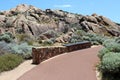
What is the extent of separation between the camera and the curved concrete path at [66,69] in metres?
12.7

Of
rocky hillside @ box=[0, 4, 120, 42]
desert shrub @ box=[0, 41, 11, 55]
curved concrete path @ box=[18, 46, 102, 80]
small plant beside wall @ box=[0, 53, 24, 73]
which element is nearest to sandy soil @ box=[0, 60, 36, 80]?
small plant beside wall @ box=[0, 53, 24, 73]

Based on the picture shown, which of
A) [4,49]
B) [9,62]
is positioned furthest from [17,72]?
[4,49]

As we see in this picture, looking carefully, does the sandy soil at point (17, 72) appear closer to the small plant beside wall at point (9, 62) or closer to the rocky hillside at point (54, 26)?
the small plant beside wall at point (9, 62)

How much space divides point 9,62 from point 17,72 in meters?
1.08

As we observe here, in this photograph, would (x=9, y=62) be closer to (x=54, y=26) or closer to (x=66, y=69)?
(x=66, y=69)

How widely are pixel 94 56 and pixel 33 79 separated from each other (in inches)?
197

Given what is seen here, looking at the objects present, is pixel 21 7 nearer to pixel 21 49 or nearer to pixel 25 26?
pixel 25 26

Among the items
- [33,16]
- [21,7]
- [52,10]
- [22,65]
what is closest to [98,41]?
[22,65]

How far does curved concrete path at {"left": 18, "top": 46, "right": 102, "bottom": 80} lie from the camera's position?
41.5 ft

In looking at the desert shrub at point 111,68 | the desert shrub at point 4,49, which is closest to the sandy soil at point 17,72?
the desert shrub at point 4,49

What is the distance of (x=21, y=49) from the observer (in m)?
18.5

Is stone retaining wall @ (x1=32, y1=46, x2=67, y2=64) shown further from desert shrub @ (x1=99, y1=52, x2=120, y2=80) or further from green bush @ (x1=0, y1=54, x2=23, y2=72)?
desert shrub @ (x1=99, y1=52, x2=120, y2=80)

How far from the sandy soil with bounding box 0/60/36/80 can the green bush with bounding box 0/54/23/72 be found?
0.77 feet

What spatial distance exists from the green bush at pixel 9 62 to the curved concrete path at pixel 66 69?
4.21ft
